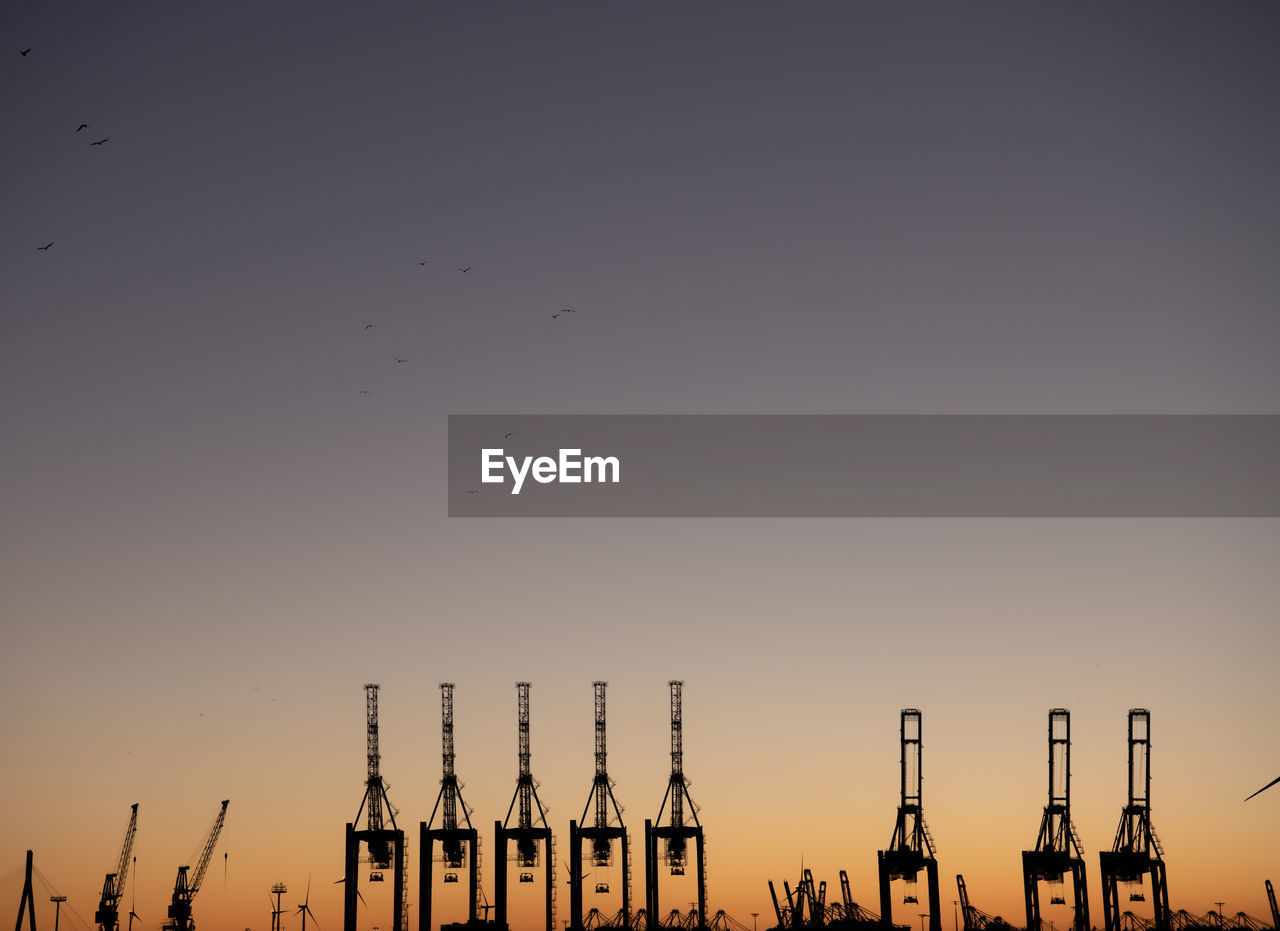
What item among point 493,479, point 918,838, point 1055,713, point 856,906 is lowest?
point 856,906

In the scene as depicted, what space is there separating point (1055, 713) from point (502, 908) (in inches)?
2264

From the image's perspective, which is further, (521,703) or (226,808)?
(226,808)

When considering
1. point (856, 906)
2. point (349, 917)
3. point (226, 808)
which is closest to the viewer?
point (349, 917)

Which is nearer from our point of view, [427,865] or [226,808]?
[427,865]

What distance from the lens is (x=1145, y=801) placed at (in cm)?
15200

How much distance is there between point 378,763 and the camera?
512 feet

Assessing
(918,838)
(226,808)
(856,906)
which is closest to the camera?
(918,838)

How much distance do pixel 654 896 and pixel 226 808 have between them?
51.8 meters

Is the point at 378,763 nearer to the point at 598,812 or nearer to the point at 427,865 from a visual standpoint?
the point at 427,865

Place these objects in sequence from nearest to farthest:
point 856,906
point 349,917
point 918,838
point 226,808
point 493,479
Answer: point 493,479 → point 349,917 → point 918,838 → point 226,808 → point 856,906

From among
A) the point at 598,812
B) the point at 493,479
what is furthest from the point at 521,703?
the point at 493,479

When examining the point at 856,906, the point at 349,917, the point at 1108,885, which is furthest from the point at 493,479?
the point at 856,906

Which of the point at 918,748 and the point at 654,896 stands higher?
the point at 918,748

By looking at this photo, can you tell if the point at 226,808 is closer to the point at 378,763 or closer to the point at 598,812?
the point at 378,763
